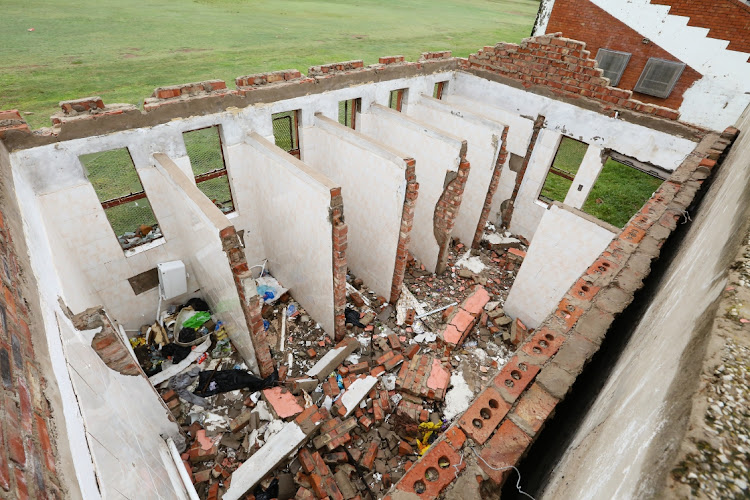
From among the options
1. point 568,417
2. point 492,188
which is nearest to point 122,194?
point 492,188

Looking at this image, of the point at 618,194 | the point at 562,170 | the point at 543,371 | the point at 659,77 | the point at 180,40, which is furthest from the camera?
the point at 180,40

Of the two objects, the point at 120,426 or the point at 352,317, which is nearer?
the point at 120,426

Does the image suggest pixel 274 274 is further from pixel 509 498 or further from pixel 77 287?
pixel 509 498

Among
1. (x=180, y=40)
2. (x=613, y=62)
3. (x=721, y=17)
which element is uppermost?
(x=721, y=17)

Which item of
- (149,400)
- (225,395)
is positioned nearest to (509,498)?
(149,400)

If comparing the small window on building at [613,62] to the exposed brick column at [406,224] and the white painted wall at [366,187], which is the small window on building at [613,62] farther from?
the white painted wall at [366,187]

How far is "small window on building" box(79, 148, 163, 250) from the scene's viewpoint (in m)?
7.65

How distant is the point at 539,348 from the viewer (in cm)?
241

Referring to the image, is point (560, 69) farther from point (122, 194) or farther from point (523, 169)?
point (122, 194)

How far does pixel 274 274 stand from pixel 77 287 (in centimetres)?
334

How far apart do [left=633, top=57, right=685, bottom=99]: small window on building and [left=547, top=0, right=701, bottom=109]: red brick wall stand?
14cm

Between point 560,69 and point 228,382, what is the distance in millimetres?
8531

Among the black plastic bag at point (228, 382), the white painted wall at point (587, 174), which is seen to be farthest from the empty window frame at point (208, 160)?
the white painted wall at point (587, 174)

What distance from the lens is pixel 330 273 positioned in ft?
18.2
